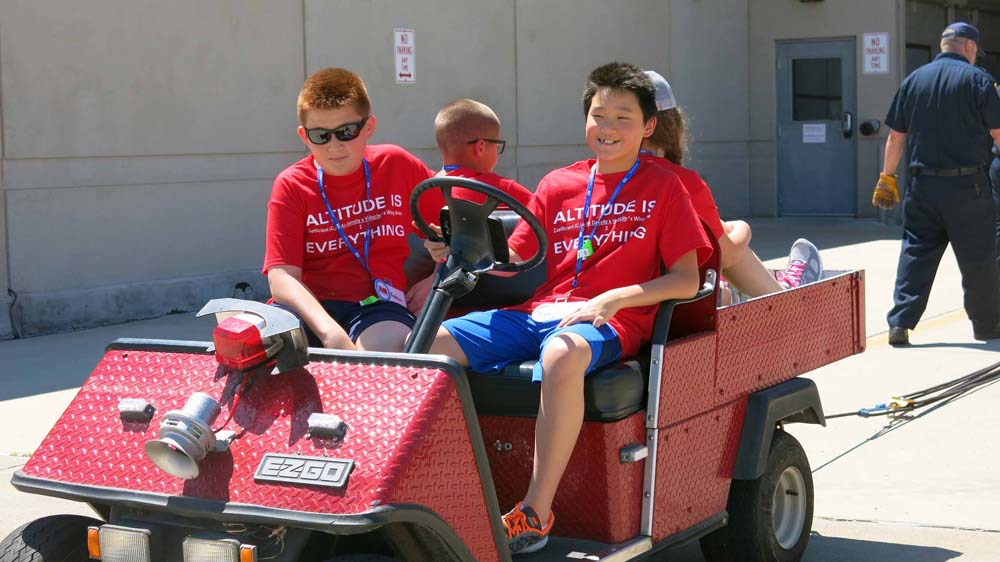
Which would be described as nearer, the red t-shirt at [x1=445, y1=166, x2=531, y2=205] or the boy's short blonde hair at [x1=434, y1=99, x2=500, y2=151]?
the red t-shirt at [x1=445, y1=166, x2=531, y2=205]

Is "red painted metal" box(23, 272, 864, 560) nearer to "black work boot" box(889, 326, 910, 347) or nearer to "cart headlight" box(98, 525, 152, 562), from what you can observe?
"cart headlight" box(98, 525, 152, 562)

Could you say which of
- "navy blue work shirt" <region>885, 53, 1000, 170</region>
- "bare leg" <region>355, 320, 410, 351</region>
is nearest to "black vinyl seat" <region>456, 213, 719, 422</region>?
"bare leg" <region>355, 320, 410, 351</region>

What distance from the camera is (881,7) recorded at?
1609 centimetres

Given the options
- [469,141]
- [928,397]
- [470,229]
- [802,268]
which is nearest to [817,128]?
[928,397]

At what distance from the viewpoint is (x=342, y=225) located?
4.08 metres

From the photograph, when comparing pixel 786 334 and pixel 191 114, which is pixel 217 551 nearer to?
pixel 786 334

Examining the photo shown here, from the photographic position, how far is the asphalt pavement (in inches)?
183

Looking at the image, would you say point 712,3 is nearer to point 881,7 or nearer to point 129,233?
point 881,7

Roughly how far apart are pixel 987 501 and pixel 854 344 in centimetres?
90

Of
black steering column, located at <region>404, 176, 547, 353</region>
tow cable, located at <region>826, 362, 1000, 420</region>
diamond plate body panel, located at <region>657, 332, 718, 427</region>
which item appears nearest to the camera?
black steering column, located at <region>404, 176, 547, 353</region>

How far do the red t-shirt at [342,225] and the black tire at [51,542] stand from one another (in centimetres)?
104

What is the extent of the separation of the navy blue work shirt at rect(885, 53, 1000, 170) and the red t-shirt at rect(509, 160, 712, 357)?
4625 mm

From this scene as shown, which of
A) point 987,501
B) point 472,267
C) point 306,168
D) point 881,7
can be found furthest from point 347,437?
point 881,7

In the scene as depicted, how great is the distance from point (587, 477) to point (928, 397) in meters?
3.52
